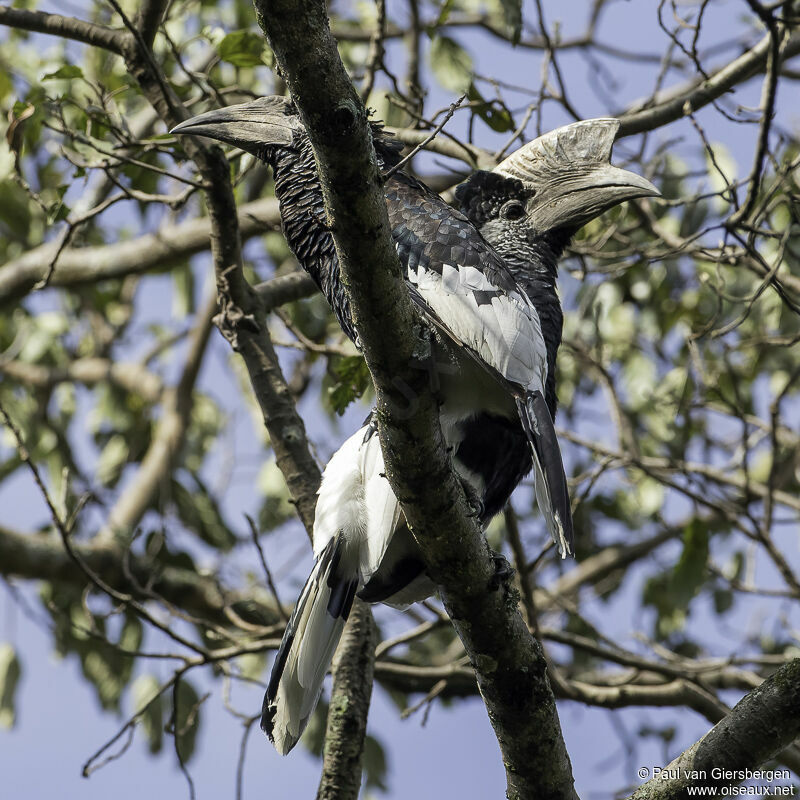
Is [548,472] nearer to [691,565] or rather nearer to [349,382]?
[349,382]

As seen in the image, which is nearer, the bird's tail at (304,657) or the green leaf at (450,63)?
the bird's tail at (304,657)

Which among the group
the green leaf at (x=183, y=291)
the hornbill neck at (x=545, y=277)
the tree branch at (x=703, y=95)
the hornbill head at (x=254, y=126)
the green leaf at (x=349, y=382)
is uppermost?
the green leaf at (x=183, y=291)

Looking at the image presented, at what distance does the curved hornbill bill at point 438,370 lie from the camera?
2.41 metres

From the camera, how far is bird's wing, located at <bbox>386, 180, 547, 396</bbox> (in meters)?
2.41

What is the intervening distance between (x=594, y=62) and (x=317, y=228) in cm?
252

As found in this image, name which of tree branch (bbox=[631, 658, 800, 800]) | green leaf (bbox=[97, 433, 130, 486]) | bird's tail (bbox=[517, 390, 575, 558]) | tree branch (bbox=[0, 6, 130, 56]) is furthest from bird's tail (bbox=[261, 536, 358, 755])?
green leaf (bbox=[97, 433, 130, 486])

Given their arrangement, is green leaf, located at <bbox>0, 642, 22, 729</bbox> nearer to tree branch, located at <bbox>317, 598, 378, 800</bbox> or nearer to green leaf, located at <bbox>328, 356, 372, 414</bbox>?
tree branch, located at <bbox>317, 598, 378, 800</bbox>

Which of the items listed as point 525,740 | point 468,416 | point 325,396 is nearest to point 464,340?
point 468,416

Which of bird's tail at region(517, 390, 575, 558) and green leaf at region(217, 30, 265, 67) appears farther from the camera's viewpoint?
green leaf at region(217, 30, 265, 67)

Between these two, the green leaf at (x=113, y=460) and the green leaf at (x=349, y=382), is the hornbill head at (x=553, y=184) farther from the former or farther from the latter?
the green leaf at (x=113, y=460)

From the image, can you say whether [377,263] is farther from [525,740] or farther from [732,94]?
[732,94]

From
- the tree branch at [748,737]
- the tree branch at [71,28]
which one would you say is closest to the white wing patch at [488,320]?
the tree branch at [748,737]

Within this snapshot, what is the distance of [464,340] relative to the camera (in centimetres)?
241

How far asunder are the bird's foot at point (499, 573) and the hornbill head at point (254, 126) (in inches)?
55.8
